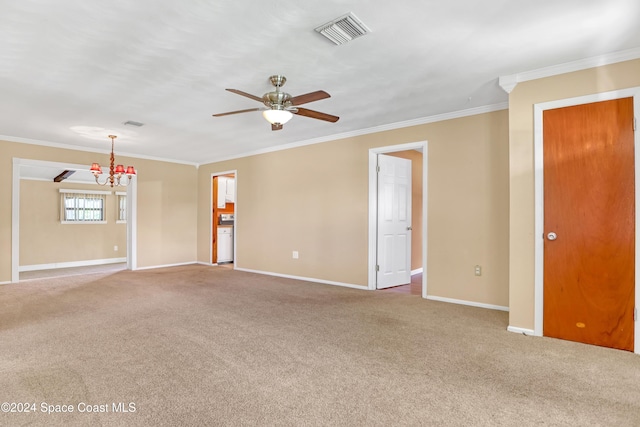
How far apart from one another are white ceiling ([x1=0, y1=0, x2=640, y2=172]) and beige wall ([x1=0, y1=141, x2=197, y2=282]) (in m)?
1.93

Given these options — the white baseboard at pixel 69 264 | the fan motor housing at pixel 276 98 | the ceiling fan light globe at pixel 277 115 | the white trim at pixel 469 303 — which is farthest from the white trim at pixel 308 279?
the white baseboard at pixel 69 264

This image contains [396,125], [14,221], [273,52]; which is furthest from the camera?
[14,221]

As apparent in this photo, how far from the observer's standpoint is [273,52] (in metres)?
2.73

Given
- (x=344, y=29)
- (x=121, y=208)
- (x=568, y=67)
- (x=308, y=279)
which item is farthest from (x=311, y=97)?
(x=121, y=208)

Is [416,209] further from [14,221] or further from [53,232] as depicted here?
[53,232]

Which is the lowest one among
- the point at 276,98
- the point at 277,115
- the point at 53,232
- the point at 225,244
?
the point at 225,244

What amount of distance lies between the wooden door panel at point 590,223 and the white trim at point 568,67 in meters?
0.34

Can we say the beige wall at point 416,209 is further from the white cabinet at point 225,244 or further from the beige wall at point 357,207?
the white cabinet at point 225,244

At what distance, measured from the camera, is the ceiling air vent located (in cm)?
228

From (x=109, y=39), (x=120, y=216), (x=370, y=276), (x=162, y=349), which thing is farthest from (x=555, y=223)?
(x=120, y=216)

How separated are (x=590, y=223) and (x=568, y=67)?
1371mm

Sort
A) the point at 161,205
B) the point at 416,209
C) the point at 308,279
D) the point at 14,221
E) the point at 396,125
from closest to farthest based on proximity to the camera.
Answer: the point at 396,125
the point at 14,221
the point at 308,279
the point at 416,209
the point at 161,205

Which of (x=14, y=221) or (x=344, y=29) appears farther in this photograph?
(x=14, y=221)

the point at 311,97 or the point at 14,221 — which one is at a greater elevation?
the point at 311,97
